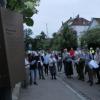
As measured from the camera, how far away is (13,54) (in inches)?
196

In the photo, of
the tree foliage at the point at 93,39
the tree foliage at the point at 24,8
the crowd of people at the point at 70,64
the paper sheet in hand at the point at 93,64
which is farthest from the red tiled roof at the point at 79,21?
the tree foliage at the point at 24,8

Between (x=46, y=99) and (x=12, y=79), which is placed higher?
(x=12, y=79)

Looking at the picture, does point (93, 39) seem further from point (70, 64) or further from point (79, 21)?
point (70, 64)

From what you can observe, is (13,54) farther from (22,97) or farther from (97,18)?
(97,18)

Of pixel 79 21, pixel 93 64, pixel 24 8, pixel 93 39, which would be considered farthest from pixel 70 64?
pixel 79 21

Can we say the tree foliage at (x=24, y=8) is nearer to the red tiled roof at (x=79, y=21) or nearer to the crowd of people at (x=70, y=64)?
the crowd of people at (x=70, y=64)

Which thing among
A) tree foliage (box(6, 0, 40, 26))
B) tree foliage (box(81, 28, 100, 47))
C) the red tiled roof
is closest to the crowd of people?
tree foliage (box(6, 0, 40, 26))

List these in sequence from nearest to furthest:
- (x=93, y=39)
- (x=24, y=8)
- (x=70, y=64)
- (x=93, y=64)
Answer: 1. (x=24, y=8)
2. (x=93, y=64)
3. (x=70, y=64)
4. (x=93, y=39)

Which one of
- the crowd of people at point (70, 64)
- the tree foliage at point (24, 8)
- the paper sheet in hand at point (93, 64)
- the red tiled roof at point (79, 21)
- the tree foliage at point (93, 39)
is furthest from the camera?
the red tiled roof at point (79, 21)

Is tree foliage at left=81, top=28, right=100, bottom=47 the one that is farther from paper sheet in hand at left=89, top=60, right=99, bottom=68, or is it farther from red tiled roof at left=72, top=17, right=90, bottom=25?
paper sheet in hand at left=89, top=60, right=99, bottom=68

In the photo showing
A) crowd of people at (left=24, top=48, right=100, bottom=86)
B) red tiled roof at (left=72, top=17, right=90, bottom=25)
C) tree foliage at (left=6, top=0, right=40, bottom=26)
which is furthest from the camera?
red tiled roof at (left=72, top=17, right=90, bottom=25)

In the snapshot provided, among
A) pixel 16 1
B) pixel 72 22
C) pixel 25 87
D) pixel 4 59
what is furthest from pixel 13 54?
pixel 72 22

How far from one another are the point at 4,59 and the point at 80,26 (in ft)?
419

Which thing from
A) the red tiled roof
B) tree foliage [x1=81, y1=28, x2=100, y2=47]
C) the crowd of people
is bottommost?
the crowd of people
